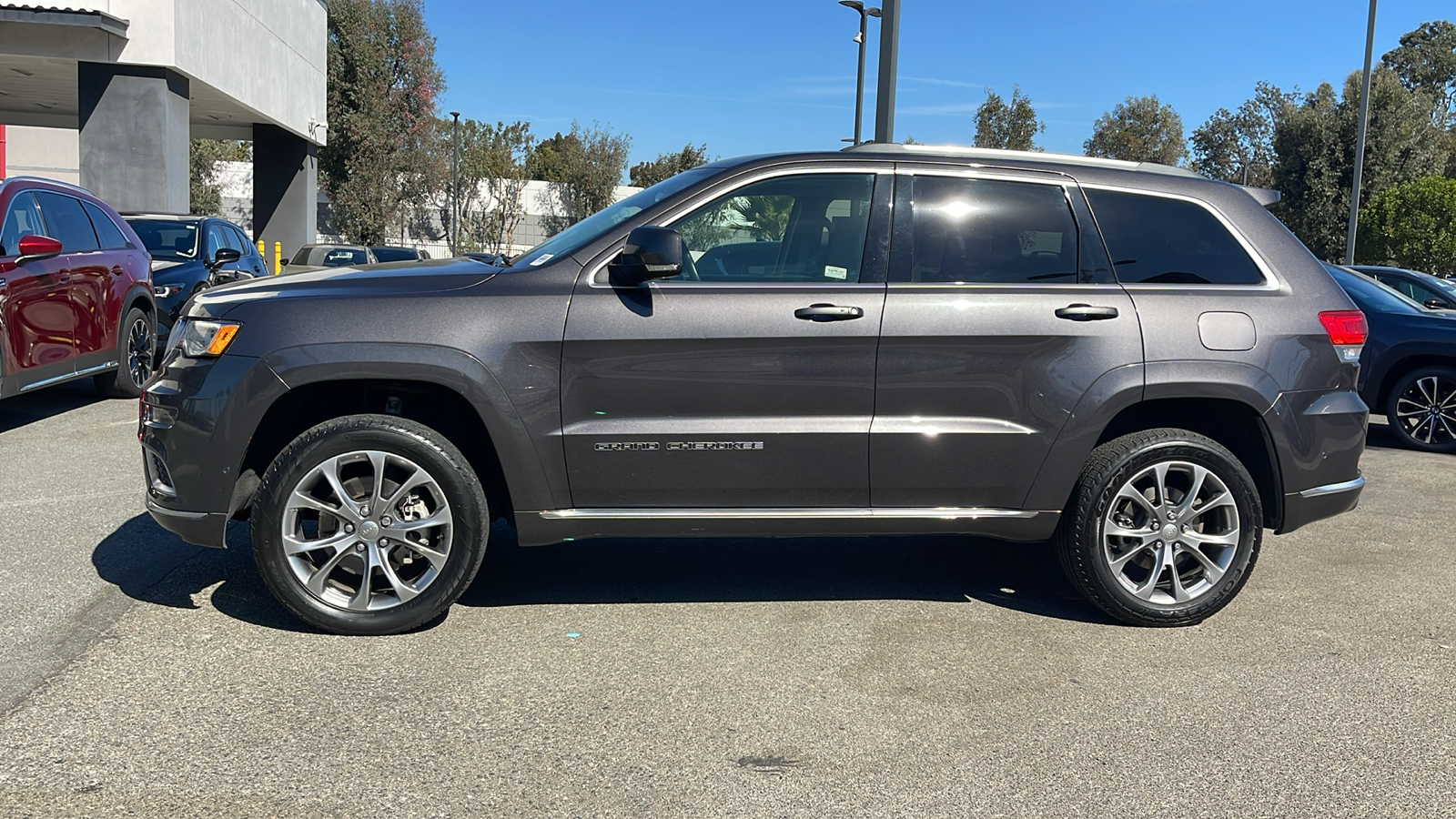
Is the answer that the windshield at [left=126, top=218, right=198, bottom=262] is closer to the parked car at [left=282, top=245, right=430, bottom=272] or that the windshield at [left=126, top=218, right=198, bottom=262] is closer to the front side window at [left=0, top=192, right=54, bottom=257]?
the front side window at [left=0, top=192, right=54, bottom=257]

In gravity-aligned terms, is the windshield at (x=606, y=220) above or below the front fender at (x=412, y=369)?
above

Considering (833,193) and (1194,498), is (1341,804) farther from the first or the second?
(833,193)

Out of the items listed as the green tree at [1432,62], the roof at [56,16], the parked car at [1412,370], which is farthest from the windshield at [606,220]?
the green tree at [1432,62]

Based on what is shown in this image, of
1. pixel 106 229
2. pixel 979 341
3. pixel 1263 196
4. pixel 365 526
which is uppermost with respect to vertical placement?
pixel 1263 196

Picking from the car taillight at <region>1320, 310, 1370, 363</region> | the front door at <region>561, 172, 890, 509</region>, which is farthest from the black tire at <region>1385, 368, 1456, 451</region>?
the front door at <region>561, 172, 890, 509</region>

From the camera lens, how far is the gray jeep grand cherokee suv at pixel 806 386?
14.2 ft

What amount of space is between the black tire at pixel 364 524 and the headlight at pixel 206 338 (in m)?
0.44

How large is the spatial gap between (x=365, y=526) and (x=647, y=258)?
1.43 meters

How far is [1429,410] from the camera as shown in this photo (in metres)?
10.0

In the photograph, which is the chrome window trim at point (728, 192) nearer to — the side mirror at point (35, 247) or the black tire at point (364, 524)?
the black tire at point (364, 524)

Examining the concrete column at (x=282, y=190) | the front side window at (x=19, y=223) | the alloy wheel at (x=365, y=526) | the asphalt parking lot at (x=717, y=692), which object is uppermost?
the concrete column at (x=282, y=190)

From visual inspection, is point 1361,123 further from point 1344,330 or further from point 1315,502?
point 1315,502

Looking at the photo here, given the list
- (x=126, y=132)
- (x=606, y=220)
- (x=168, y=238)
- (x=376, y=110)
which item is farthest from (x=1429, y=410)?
(x=376, y=110)

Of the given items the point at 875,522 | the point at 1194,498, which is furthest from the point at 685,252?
the point at 1194,498
